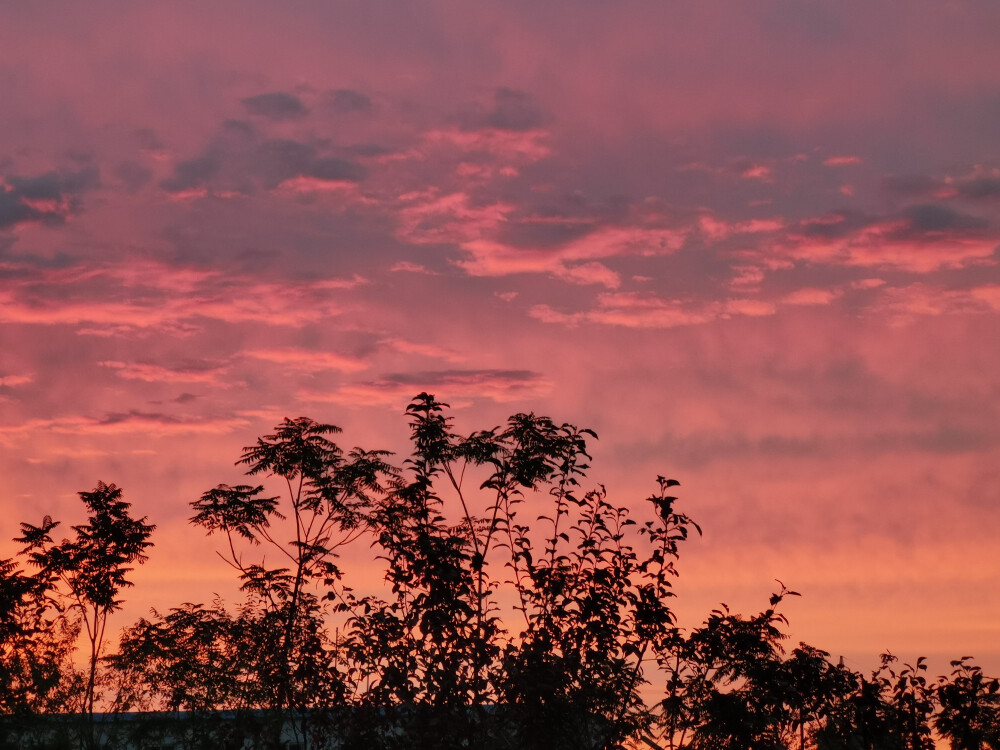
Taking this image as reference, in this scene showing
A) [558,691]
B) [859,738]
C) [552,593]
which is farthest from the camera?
[859,738]

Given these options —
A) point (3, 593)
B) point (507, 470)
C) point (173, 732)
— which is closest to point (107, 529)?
point (3, 593)

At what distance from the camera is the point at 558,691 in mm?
19344

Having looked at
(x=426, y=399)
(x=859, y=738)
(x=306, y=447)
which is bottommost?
(x=859, y=738)

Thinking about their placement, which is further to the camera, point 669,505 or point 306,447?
point 306,447

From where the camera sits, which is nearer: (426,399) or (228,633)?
(426,399)

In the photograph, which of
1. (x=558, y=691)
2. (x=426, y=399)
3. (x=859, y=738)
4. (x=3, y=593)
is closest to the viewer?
(x=558, y=691)

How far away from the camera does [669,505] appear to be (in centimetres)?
2105

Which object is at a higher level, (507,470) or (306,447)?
(306,447)

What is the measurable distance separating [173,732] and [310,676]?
26.3 m

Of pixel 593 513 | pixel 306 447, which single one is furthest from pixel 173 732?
pixel 593 513

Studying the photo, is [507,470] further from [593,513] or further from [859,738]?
[859,738]

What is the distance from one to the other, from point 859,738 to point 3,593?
28807mm

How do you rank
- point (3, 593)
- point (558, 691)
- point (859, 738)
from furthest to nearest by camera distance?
point (3, 593), point (859, 738), point (558, 691)

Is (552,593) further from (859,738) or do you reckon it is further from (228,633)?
(228,633)
